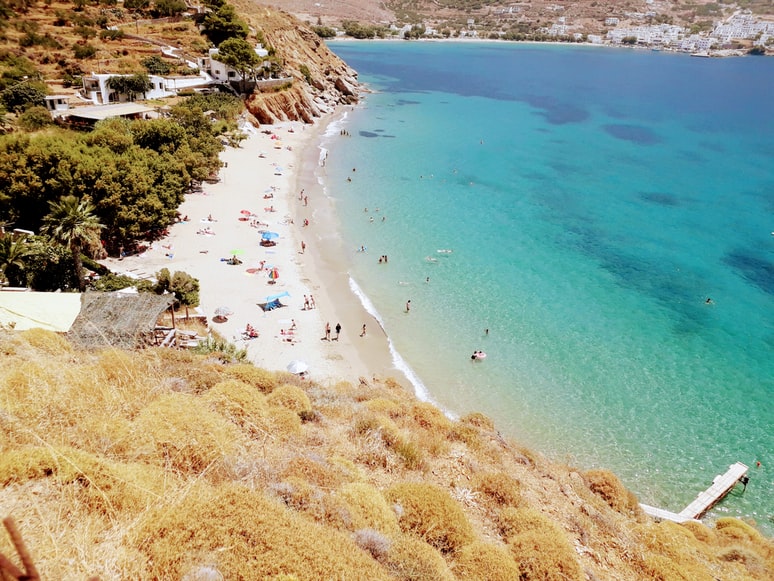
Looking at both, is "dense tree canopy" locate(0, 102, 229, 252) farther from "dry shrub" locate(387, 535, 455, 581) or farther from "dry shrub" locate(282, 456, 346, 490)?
"dry shrub" locate(387, 535, 455, 581)

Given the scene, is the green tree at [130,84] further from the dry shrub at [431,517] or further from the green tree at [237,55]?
the dry shrub at [431,517]

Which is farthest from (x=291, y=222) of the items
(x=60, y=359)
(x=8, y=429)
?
(x=8, y=429)

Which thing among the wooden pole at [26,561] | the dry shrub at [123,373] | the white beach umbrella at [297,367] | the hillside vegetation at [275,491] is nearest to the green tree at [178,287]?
the white beach umbrella at [297,367]

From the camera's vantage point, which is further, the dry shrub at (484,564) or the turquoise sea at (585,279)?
the turquoise sea at (585,279)

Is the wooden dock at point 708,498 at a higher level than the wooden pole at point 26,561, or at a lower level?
lower

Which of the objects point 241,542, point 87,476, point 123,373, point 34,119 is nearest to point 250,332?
point 123,373

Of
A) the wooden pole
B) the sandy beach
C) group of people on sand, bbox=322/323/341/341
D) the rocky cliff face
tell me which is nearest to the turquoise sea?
the sandy beach

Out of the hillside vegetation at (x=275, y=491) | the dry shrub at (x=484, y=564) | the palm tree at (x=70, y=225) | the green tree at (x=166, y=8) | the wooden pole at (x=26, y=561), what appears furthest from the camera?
the green tree at (x=166, y=8)
